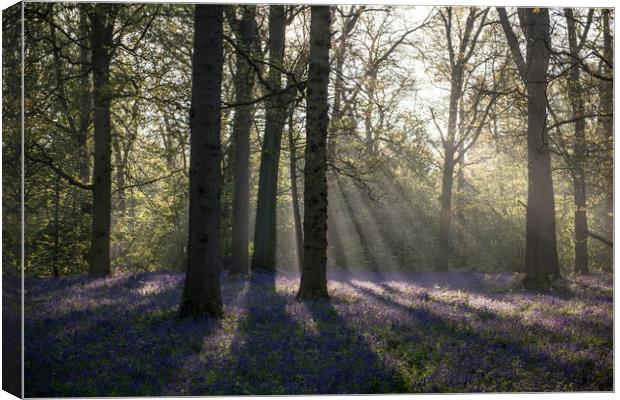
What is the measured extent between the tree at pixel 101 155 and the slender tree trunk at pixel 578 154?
1069 cm

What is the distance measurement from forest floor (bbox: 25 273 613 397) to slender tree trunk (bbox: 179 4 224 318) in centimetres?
68

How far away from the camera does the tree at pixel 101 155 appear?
1481cm

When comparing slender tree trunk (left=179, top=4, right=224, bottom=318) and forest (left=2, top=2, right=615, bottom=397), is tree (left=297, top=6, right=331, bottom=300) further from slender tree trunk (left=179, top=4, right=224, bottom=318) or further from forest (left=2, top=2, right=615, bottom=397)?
slender tree trunk (left=179, top=4, right=224, bottom=318)

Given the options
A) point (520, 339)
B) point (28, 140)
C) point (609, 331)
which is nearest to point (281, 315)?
point (520, 339)

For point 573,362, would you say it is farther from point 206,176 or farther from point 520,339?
point 206,176

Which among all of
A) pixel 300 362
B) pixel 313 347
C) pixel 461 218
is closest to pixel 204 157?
pixel 313 347

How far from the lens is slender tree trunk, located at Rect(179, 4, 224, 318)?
8.98 metres

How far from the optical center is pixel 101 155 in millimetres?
15453

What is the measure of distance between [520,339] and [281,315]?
3.88m

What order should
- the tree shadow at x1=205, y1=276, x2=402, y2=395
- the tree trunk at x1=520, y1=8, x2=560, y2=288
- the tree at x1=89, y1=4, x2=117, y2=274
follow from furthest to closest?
the tree at x1=89, y1=4, x2=117, y2=274
the tree trunk at x1=520, y1=8, x2=560, y2=288
the tree shadow at x1=205, y1=276, x2=402, y2=395

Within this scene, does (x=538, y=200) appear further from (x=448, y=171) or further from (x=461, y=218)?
(x=461, y=218)

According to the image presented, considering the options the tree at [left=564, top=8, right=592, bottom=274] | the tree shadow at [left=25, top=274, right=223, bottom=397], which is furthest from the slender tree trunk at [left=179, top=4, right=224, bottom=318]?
the tree at [left=564, top=8, right=592, bottom=274]

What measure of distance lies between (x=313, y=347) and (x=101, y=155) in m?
9.94

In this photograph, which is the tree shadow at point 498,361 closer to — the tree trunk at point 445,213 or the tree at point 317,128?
the tree at point 317,128
